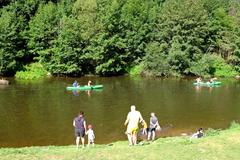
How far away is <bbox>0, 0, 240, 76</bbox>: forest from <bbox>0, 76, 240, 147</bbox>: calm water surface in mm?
5907

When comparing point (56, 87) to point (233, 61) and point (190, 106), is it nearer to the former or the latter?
point (190, 106)

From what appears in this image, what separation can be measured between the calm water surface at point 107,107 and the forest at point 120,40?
591 cm

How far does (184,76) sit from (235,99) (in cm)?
1922

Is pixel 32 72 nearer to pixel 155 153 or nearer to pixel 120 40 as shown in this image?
pixel 120 40

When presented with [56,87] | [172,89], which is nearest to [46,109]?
[56,87]

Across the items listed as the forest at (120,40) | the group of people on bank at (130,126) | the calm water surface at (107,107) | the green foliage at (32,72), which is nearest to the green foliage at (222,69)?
the forest at (120,40)

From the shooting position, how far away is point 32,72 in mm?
69000

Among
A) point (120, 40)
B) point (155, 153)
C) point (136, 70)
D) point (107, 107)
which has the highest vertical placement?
point (120, 40)

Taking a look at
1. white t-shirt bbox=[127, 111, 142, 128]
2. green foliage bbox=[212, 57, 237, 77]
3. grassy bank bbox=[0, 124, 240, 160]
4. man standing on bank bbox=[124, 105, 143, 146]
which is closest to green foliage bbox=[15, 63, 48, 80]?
→ green foliage bbox=[212, 57, 237, 77]

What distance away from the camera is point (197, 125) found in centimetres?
3700

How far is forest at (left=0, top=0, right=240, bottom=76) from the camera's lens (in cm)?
6775

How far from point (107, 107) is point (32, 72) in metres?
27.9

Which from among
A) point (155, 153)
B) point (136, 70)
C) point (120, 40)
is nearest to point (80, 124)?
point (155, 153)

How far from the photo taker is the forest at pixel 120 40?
6775 cm
